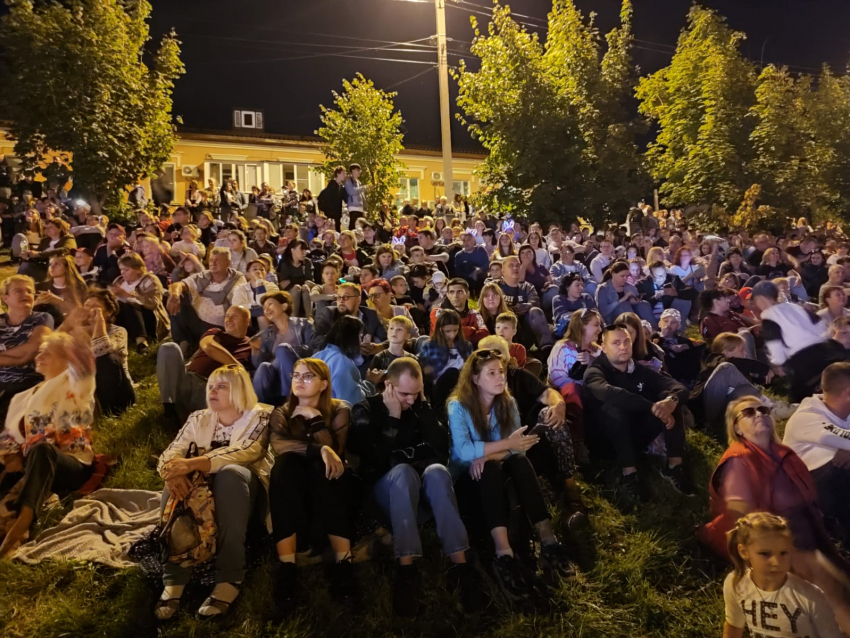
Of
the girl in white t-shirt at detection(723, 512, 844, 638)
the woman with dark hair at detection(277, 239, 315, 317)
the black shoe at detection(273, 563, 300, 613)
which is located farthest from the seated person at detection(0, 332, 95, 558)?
the girl in white t-shirt at detection(723, 512, 844, 638)

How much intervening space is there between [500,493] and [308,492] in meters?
1.12

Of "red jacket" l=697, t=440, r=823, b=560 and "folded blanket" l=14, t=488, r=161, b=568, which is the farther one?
"folded blanket" l=14, t=488, r=161, b=568

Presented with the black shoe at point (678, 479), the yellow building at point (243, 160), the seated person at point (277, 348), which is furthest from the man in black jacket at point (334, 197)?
the yellow building at point (243, 160)

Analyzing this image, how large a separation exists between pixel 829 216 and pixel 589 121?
35.6 ft

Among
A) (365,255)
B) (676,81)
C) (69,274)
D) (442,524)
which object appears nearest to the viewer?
(442,524)

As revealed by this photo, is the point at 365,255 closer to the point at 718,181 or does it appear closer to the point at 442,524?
the point at 442,524

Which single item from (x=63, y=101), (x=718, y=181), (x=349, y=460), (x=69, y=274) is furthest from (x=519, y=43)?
(x=349, y=460)

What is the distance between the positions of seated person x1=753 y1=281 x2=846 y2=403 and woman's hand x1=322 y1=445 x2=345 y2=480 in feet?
14.3

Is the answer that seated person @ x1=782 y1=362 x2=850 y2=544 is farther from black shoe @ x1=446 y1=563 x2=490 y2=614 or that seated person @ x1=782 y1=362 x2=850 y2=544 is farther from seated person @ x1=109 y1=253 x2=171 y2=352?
seated person @ x1=109 y1=253 x2=171 y2=352

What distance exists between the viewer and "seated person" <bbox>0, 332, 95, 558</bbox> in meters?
3.71

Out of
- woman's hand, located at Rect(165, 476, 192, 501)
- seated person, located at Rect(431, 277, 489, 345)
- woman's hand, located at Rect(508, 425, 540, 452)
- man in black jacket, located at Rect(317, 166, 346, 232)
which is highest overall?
man in black jacket, located at Rect(317, 166, 346, 232)

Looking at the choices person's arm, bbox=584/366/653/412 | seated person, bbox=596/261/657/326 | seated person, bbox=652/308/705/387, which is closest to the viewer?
person's arm, bbox=584/366/653/412

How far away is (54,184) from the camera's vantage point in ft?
42.7

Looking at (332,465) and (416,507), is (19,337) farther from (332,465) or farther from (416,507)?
(416,507)
